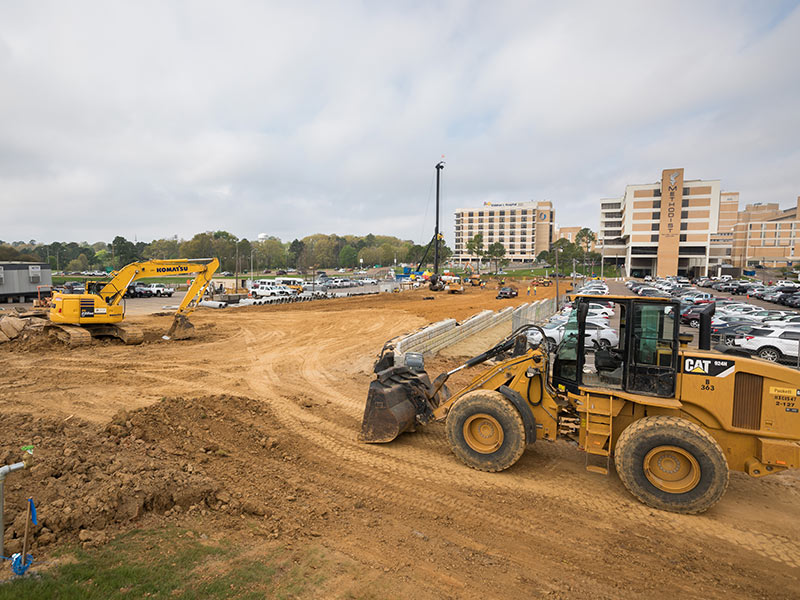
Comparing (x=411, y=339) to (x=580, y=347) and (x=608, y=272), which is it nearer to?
(x=580, y=347)

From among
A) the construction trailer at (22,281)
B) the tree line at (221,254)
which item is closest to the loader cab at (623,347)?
the construction trailer at (22,281)

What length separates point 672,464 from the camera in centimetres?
591

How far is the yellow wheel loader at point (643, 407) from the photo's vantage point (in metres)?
5.67

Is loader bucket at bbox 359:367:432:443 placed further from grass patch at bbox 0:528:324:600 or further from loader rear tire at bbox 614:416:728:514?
loader rear tire at bbox 614:416:728:514

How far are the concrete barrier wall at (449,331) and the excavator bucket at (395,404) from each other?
2606 mm

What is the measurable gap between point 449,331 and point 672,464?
42.0 feet

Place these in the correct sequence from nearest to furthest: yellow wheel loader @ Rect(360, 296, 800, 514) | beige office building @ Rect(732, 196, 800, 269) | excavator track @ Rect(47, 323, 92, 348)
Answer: yellow wheel loader @ Rect(360, 296, 800, 514), excavator track @ Rect(47, 323, 92, 348), beige office building @ Rect(732, 196, 800, 269)

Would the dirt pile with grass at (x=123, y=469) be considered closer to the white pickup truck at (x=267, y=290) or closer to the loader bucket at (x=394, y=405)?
the loader bucket at (x=394, y=405)

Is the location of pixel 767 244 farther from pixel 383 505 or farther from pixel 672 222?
pixel 383 505

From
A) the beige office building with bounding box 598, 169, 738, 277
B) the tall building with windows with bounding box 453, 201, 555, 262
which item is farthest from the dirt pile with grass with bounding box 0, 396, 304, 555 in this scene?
the tall building with windows with bounding box 453, 201, 555, 262

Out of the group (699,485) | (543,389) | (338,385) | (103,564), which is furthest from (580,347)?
(338,385)

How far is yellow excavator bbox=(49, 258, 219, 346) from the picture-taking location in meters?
17.0

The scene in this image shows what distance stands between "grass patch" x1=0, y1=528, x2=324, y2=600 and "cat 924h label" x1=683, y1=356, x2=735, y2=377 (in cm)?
527

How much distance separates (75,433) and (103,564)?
3.96 meters
